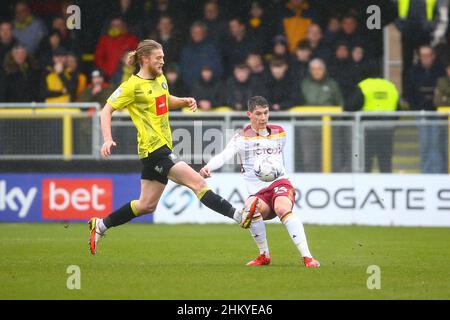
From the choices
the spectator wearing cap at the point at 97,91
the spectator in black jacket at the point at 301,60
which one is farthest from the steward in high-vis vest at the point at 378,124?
the spectator wearing cap at the point at 97,91

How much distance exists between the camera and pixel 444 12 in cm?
2036

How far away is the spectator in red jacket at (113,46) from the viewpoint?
784 inches

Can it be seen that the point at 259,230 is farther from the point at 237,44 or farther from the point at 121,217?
the point at 237,44

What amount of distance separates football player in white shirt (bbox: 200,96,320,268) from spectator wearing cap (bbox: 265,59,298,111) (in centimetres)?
695

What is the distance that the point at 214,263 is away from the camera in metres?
11.8

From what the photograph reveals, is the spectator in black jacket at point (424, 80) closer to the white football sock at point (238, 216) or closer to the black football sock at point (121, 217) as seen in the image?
the black football sock at point (121, 217)

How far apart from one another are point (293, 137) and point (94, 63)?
5.05 m

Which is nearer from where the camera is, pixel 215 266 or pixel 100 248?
pixel 215 266

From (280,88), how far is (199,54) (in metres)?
1.88

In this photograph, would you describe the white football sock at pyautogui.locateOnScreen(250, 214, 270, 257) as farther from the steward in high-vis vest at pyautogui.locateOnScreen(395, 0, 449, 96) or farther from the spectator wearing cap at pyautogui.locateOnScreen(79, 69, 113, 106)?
the steward in high-vis vest at pyautogui.locateOnScreen(395, 0, 449, 96)

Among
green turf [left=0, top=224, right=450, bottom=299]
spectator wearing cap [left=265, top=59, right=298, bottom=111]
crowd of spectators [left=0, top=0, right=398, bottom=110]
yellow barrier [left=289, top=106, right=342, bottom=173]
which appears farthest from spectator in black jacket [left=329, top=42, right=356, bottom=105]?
green turf [left=0, top=224, right=450, bottom=299]

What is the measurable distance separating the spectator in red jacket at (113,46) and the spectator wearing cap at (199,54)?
0.99 meters
